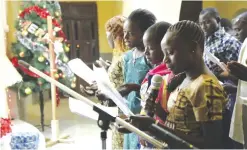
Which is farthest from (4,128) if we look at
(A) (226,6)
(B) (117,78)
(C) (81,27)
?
(C) (81,27)

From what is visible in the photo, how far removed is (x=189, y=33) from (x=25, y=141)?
1410 mm

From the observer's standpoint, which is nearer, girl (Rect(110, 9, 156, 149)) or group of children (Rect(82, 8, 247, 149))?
group of children (Rect(82, 8, 247, 149))

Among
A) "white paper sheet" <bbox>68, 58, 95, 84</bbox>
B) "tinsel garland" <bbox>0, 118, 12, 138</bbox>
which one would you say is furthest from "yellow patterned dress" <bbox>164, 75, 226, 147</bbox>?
"tinsel garland" <bbox>0, 118, 12, 138</bbox>

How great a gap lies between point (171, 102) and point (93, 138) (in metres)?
2.65

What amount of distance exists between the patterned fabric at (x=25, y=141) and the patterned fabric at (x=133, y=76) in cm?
65

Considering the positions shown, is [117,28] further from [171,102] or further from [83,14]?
[83,14]

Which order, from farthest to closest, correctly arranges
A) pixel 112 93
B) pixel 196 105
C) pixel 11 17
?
pixel 11 17
pixel 112 93
pixel 196 105

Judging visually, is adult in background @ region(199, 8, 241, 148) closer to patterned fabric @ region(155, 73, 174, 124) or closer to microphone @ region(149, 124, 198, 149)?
patterned fabric @ region(155, 73, 174, 124)

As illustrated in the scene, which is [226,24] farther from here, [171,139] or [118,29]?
[171,139]

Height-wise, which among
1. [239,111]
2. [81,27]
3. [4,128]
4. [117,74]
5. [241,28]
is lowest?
[4,128]

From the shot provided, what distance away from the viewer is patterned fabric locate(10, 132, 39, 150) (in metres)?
2.13

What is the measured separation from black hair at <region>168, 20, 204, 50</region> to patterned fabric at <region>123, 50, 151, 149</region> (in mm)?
564

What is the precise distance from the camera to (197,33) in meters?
1.06

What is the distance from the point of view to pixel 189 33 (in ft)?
3.46
